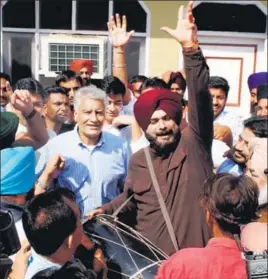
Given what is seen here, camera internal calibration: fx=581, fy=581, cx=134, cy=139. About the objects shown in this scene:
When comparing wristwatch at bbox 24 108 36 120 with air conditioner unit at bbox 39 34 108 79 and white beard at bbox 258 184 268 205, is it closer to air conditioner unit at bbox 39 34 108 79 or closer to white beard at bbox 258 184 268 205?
white beard at bbox 258 184 268 205

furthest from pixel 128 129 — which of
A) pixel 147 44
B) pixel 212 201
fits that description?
pixel 147 44

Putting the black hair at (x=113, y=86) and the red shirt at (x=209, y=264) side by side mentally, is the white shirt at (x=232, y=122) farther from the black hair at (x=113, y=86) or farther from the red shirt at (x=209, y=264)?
the red shirt at (x=209, y=264)

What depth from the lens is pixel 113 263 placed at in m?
2.53

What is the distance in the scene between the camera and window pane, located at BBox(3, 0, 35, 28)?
778 centimetres

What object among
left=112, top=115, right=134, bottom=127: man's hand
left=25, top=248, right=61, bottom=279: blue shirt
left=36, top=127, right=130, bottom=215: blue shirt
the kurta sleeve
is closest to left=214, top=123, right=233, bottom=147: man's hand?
left=112, top=115, right=134, bottom=127: man's hand

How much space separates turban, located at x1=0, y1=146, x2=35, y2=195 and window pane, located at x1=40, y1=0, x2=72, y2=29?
212 inches

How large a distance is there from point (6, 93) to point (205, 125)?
280cm

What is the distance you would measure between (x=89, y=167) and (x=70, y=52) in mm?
4481

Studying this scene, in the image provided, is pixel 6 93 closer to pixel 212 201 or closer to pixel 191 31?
pixel 191 31

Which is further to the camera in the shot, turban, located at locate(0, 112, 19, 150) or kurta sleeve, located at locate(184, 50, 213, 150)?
turban, located at locate(0, 112, 19, 150)

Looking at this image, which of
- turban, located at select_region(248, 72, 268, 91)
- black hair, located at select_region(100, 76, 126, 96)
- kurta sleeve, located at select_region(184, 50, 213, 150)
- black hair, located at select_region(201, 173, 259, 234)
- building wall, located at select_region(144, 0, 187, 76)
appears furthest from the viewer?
building wall, located at select_region(144, 0, 187, 76)

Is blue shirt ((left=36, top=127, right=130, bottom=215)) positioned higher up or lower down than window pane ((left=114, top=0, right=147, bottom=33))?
lower down

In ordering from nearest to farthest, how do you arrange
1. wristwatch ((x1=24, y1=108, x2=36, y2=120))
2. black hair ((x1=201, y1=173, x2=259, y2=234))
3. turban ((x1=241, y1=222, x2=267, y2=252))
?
turban ((x1=241, y1=222, x2=267, y2=252))
black hair ((x1=201, y1=173, x2=259, y2=234))
wristwatch ((x1=24, y1=108, x2=36, y2=120))

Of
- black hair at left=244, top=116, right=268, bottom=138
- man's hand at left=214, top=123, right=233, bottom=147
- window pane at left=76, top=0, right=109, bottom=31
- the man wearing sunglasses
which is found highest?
window pane at left=76, top=0, right=109, bottom=31
